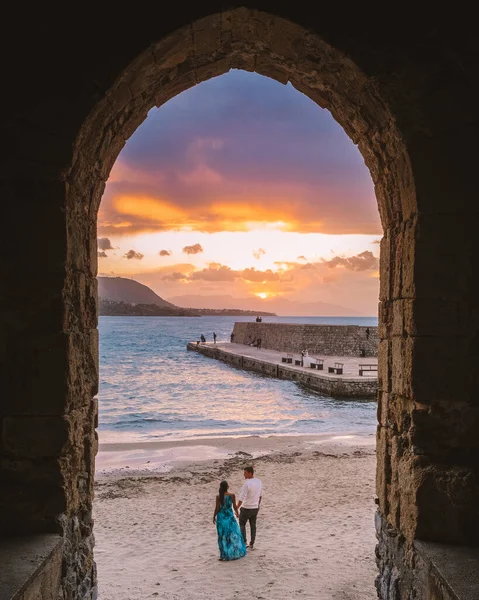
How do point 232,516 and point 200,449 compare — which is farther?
point 200,449

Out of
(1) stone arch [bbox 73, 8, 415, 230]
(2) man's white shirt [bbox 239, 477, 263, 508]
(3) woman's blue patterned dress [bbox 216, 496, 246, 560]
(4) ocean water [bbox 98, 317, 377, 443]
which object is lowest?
(4) ocean water [bbox 98, 317, 377, 443]

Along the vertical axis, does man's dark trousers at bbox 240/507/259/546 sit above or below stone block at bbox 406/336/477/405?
→ below

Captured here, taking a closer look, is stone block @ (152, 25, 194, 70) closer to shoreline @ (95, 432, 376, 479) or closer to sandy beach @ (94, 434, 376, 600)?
sandy beach @ (94, 434, 376, 600)

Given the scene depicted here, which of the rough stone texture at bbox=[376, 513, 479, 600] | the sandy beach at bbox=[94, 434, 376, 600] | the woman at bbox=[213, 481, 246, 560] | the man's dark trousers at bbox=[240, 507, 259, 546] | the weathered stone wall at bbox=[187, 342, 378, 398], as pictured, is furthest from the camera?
the weathered stone wall at bbox=[187, 342, 378, 398]

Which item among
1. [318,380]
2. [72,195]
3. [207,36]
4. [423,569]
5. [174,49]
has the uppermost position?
[207,36]

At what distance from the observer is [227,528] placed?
23.7 ft

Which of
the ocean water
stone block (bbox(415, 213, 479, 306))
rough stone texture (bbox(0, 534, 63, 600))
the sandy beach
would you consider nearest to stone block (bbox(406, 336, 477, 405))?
stone block (bbox(415, 213, 479, 306))

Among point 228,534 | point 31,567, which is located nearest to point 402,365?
point 31,567

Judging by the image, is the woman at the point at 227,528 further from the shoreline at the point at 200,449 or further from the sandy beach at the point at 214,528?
the shoreline at the point at 200,449

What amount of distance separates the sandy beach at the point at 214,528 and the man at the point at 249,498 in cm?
46

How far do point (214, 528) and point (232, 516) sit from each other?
2091 mm

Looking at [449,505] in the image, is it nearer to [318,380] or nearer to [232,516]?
[232,516]

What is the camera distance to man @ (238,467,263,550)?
7.55 metres

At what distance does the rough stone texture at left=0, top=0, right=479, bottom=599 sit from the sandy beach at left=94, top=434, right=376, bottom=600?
3.52 meters
